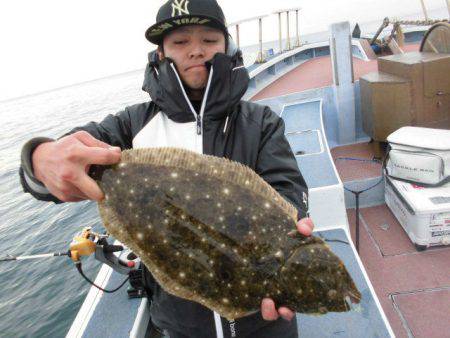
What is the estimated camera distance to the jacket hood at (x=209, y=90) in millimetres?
2107

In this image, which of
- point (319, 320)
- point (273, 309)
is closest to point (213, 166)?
point (273, 309)

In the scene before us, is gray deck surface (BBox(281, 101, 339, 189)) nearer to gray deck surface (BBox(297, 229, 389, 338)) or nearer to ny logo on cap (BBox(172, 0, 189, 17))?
gray deck surface (BBox(297, 229, 389, 338))

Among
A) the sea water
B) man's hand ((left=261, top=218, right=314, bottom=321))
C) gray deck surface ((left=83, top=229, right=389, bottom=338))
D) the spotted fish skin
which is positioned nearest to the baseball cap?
the spotted fish skin

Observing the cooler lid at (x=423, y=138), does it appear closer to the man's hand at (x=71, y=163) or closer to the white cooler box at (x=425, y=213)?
the white cooler box at (x=425, y=213)

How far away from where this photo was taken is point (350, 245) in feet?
11.7

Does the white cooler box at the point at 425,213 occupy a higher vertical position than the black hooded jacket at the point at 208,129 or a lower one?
lower

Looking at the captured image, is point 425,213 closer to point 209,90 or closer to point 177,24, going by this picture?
point 209,90

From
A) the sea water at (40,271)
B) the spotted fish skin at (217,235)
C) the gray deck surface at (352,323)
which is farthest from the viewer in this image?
the sea water at (40,271)

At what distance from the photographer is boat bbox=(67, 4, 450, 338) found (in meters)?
2.91

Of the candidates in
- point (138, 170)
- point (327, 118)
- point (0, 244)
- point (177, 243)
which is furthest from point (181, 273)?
point (0, 244)

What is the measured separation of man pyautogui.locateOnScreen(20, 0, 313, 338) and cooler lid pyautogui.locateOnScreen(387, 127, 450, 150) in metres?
3.10

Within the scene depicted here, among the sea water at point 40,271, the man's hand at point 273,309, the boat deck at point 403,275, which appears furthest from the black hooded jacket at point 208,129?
the sea water at point 40,271

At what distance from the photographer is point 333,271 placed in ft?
5.12

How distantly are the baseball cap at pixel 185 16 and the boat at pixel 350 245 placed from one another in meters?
1.96
